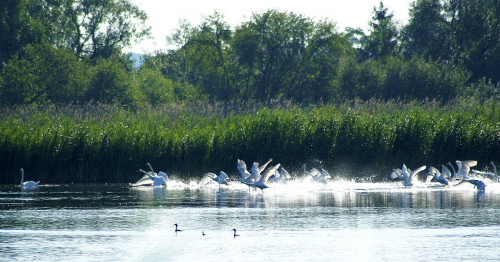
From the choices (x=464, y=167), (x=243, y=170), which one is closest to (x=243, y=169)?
(x=243, y=170)

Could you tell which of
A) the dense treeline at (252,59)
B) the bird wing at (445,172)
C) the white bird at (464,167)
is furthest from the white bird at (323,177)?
the dense treeline at (252,59)

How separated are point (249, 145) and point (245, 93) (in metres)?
30.3

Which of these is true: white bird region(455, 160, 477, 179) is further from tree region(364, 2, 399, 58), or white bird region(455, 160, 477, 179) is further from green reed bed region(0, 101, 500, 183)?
tree region(364, 2, 399, 58)

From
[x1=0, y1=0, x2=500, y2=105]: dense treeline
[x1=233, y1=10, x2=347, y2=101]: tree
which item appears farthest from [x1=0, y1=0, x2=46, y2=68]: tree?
[x1=233, y1=10, x2=347, y2=101]: tree

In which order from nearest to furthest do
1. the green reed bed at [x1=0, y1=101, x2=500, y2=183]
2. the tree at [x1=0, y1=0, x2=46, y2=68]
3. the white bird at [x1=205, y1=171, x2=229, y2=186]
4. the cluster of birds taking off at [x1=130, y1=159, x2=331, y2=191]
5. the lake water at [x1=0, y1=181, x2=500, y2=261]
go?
the lake water at [x1=0, y1=181, x2=500, y2=261] < the cluster of birds taking off at [x1=130, y1=159, x2=331, y2=191] < the white bird at [x1=205, y1=171, x2=229, y2=186] < the green reed bed at [x1=0, y1=101, x2=500, y2=183] < the tree at [x1=0, y1=0, x2=46, y2=68]

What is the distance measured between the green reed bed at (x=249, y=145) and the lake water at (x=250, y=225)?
230 centimetres

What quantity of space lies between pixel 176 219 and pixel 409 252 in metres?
5.66

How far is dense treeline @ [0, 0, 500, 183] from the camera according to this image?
24094mm

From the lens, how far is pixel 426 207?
16.9m

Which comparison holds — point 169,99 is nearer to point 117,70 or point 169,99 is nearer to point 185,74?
point 117,70

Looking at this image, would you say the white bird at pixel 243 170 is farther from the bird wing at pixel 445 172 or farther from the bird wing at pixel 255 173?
the bird wing at pixel 445 172

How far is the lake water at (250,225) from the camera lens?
1154 centimetres

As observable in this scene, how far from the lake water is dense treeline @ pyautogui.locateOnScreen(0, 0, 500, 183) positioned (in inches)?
117

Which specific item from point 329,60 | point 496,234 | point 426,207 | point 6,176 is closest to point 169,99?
point 329,60
